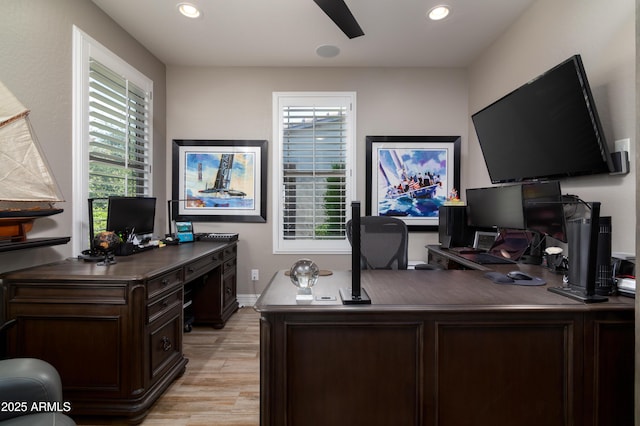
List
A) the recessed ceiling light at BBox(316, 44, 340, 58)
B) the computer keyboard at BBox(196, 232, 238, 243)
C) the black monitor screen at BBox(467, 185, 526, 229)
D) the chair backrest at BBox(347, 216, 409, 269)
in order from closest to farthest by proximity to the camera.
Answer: the black monitor screen at BBox(467, 185, 526, 229)
the chair backrest at BBox(347, 216, 409, 269)
the recessed ceiling light at BBox(316, 44, 340, 58)
the computer keyboard at BBox(196, 232, 238, 243)

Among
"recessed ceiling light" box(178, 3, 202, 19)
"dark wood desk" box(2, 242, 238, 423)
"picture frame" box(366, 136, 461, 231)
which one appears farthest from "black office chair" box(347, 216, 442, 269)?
"recessed ceiling light" box(178, 3, 202, 19)

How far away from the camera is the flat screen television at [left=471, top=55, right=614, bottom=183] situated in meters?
1.98

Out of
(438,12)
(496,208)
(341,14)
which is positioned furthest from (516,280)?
(438,12)

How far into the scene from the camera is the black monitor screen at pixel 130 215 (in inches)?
101

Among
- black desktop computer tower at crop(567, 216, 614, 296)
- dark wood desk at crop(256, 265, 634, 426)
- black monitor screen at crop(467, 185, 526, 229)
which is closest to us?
dark wood desk at crop(256, 265, 634, 426)

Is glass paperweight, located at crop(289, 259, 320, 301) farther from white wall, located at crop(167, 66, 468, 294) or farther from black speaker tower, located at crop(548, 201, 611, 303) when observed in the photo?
white wall, located at crop(167, 66, 468, 294)

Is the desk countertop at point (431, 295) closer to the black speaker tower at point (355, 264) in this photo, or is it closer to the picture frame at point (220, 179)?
the black speaker tower at point (355, 264)

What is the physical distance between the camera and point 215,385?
232 centimetres

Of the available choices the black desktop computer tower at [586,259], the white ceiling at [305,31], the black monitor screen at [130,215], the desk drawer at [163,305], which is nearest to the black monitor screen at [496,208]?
the black desktop computer tower at [586,259]

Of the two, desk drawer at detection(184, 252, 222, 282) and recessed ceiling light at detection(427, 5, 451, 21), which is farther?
recessed ceiling light at detection(427, 5, 451, 21)

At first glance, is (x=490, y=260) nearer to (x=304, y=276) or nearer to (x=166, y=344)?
(x=304, y=276)

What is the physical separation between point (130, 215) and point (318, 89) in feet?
8.30

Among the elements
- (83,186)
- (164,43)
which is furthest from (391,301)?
(164,43)

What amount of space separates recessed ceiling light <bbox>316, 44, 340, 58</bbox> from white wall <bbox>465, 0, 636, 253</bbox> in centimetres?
174
